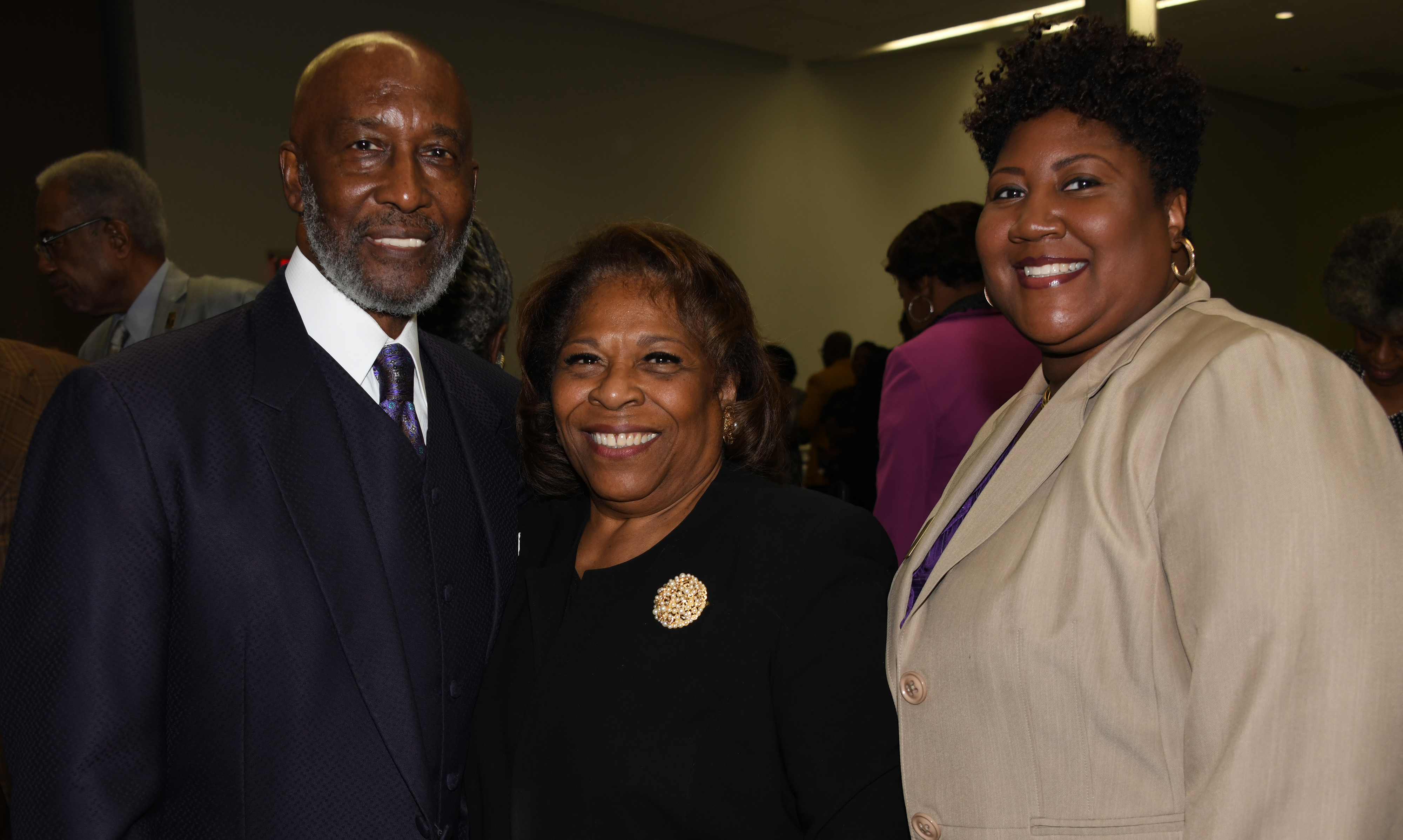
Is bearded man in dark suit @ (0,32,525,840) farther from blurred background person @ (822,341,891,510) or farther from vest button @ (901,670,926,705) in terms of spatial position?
blurred background person @ (822,341,891,510)

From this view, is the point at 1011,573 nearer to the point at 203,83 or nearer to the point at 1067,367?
the point at 1067,367

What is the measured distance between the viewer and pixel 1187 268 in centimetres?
137

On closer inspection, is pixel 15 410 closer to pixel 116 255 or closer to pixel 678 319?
pixel 116 255

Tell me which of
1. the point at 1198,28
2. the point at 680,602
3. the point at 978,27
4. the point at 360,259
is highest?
the point at 978,27

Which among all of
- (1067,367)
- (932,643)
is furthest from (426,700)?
(1067,367)

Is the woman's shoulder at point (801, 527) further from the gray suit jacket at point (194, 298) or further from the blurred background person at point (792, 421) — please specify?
the gray suit jacket at point (194, 298)

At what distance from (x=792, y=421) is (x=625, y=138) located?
3106 mm

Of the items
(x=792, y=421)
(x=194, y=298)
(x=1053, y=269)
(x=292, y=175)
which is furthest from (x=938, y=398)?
(x=792, y=421)

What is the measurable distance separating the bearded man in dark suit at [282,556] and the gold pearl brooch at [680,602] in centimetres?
33

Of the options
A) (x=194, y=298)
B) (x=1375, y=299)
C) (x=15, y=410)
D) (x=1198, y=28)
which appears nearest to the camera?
(x=15, y=410)

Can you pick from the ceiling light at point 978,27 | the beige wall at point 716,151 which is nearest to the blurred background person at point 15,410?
the beige wall at point 716,151

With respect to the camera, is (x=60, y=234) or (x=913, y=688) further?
(x=60, y=234)

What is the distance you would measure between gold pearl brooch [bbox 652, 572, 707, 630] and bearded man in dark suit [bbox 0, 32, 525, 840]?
33 cm

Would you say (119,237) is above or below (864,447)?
above
